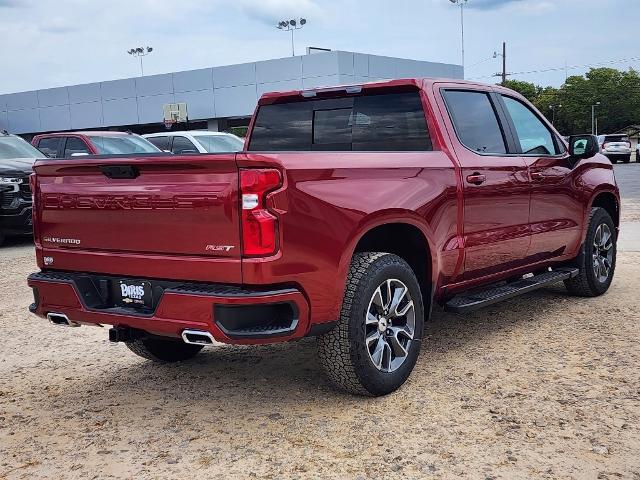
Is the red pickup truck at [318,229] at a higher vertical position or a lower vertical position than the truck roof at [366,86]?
lower

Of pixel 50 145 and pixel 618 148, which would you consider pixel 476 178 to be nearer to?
pixel 50 145

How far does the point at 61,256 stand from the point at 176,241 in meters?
0.95

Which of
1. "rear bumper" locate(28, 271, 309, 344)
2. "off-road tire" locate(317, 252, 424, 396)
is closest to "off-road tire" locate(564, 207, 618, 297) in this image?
"off-road tire" locate(317, 252, 424, 396)

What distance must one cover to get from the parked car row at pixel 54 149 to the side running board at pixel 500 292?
5779 mm

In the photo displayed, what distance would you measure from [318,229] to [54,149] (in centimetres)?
1256

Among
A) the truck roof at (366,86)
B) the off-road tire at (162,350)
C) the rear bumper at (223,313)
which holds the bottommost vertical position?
the off-road tire at (162,350)

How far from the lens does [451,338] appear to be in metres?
5.64

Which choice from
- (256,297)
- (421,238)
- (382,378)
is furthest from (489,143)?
(256,297)

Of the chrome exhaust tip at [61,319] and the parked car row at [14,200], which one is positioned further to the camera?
the parked car row at [14,200]

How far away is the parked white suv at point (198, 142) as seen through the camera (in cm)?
1541

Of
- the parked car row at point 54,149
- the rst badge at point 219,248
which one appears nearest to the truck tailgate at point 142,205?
the rst badge at point 219,248

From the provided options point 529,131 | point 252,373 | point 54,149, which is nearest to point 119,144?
point 54,149

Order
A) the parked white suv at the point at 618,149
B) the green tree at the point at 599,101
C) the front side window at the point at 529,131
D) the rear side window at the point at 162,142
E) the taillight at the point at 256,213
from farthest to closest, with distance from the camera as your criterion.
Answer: the green tree at the point at 599,101 < the parked white suv at the point at 618,149 < the rear side window at the point at 162,142 < the front side window at the point at 529,131 < the taillight at the point at 256,213

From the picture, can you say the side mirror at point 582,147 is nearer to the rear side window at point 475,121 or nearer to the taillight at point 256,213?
the rear side window at point 475,121
